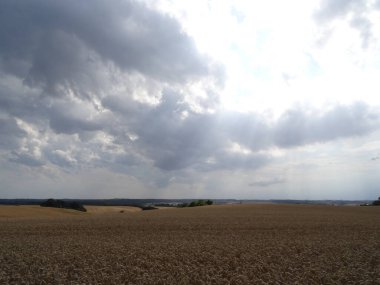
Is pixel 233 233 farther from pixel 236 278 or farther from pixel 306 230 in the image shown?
pixel 236 278

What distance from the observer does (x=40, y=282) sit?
36.9 feet

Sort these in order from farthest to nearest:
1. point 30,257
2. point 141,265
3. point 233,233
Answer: point 233,233
point 30,257
point 141,265

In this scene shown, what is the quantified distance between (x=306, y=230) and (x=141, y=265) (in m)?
13.1

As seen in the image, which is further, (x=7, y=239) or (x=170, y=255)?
(x=7, y=239)

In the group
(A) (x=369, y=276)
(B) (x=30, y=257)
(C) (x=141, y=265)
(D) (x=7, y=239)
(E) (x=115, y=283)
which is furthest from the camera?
(D) (x=7, y=239)

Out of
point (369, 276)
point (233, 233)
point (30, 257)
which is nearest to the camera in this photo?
point (369, 276)

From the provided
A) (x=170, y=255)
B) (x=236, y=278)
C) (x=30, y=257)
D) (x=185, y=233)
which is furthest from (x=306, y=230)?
(x=30, y=257)

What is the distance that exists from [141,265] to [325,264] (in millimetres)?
6616

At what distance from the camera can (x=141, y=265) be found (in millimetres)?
13297

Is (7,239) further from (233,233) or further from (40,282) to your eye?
(233,233)

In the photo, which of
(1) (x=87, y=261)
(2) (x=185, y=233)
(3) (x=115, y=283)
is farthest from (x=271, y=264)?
(2) (x=185, y=233)

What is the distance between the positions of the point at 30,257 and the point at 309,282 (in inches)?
413

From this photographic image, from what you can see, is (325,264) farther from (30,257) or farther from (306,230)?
(30,257)

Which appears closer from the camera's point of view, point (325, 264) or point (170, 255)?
point (325, 264)
